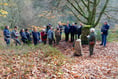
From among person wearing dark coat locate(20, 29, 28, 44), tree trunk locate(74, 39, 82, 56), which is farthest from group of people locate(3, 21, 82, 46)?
tree trunk locate(74, 39, 82, 56)

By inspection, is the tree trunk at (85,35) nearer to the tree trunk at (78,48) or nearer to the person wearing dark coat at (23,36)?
the tree trunk at (78,48)

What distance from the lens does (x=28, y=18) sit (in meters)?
21.8

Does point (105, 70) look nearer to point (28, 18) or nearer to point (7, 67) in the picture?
point (7, 67)

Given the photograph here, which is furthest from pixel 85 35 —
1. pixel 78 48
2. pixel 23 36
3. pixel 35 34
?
pixel 23 36

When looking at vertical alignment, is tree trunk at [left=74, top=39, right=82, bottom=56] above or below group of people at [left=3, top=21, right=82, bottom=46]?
below

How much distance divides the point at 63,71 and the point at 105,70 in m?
1.99

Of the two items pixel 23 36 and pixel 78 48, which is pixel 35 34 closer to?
pixel 23 36

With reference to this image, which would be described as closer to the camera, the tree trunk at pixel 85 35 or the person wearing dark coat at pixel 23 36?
the person wearing dark coat at pixel 23 36

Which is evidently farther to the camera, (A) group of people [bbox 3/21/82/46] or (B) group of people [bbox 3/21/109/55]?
(A) group of people [bbox 3/21/82/46]

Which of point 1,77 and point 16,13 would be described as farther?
point 16,13

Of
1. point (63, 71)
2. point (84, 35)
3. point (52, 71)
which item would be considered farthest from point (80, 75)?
point (84, 35)

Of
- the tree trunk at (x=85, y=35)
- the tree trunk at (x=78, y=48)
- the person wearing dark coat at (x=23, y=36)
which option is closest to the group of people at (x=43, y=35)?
the person wearing dark coat at (x=23, y=36)

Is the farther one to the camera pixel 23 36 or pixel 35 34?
pixel 35 34

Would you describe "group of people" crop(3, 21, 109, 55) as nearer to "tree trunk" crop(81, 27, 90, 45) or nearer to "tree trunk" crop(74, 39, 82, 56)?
"tree trunk" crop(81, 27, 90, 45)
